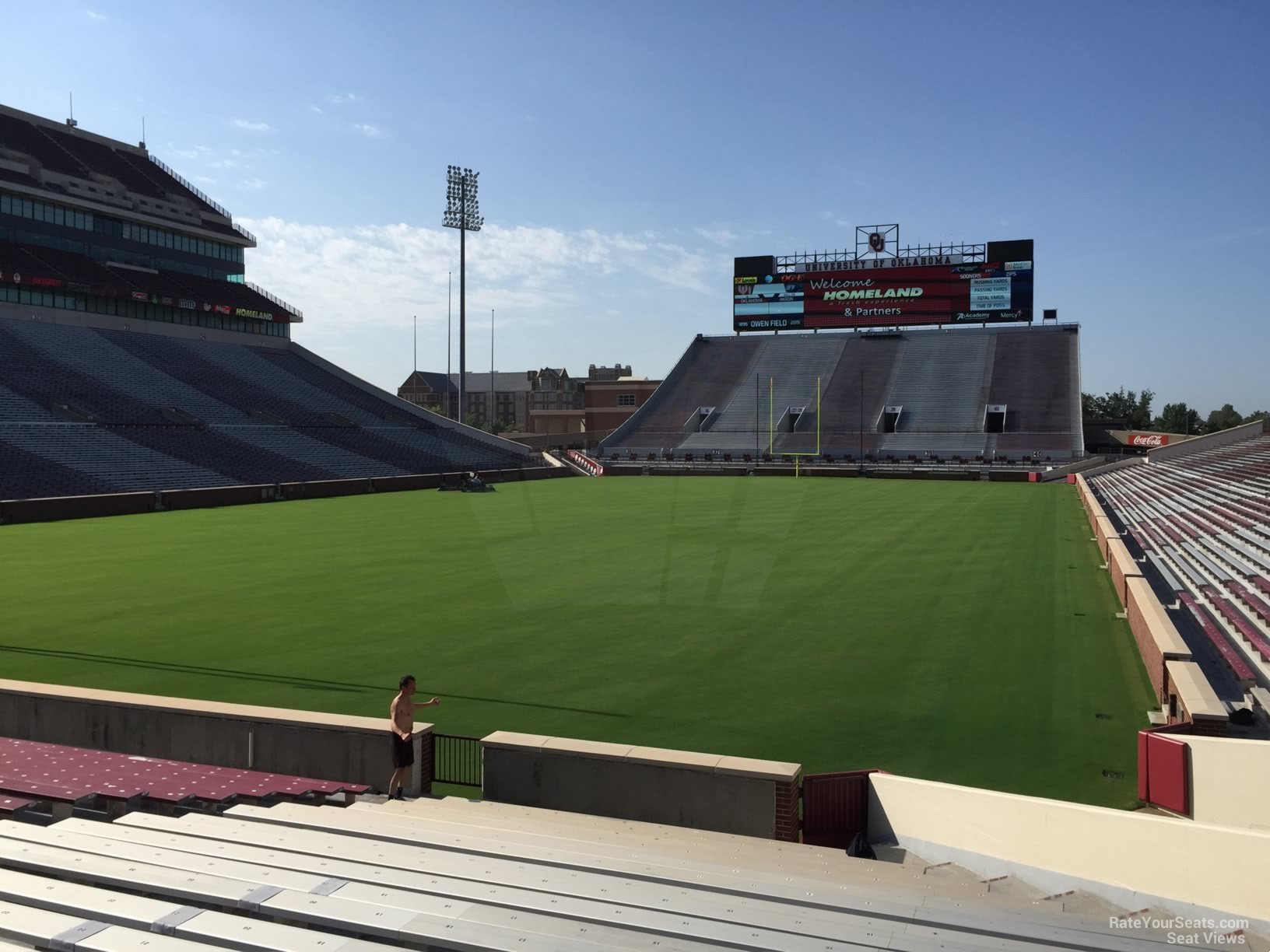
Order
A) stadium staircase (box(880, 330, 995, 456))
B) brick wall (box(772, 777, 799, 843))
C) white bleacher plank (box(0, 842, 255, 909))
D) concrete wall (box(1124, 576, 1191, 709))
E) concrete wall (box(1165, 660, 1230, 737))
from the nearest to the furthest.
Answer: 1. white bleacher plank (box(0, 842, 255, 909))
2. brick wall (box(772, 777, 799, 843))
3. concrete wall (box(1165, 660, 1230, 737))
4. concrete wall (box(1124, 576, 1191, 709))
5. stadium staircase (box(880, 330, 995, 456))

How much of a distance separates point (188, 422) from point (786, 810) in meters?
49.3

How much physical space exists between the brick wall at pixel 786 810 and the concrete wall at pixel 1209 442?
50.3 metres

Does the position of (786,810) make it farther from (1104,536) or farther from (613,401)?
(613,401)

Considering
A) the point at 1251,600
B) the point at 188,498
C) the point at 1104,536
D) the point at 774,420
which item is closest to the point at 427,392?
the point at 774,420

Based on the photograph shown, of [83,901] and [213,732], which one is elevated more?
[83,901]

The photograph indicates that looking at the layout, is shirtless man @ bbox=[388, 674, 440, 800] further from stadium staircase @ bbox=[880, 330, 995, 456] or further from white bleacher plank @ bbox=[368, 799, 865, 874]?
stadium staircase @ bbox=[880, 330, 995, 456]

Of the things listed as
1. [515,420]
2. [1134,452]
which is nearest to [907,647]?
[1134,452]

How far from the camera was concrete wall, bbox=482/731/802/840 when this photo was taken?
7715 millimetres

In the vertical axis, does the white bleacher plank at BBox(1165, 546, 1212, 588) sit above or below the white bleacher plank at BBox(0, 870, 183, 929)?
below

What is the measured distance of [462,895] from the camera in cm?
489

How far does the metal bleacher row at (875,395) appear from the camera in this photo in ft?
237

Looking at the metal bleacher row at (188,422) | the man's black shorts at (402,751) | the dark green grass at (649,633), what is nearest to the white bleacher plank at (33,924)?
the man's black shorts at (402,751)

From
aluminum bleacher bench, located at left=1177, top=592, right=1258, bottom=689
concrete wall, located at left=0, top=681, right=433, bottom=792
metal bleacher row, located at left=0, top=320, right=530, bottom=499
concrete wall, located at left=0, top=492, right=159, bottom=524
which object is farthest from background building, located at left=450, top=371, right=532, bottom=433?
concrete wall, located at left=0, top=681, right=433, bottom=792

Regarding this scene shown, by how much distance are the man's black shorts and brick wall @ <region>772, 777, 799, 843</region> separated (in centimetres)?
318
